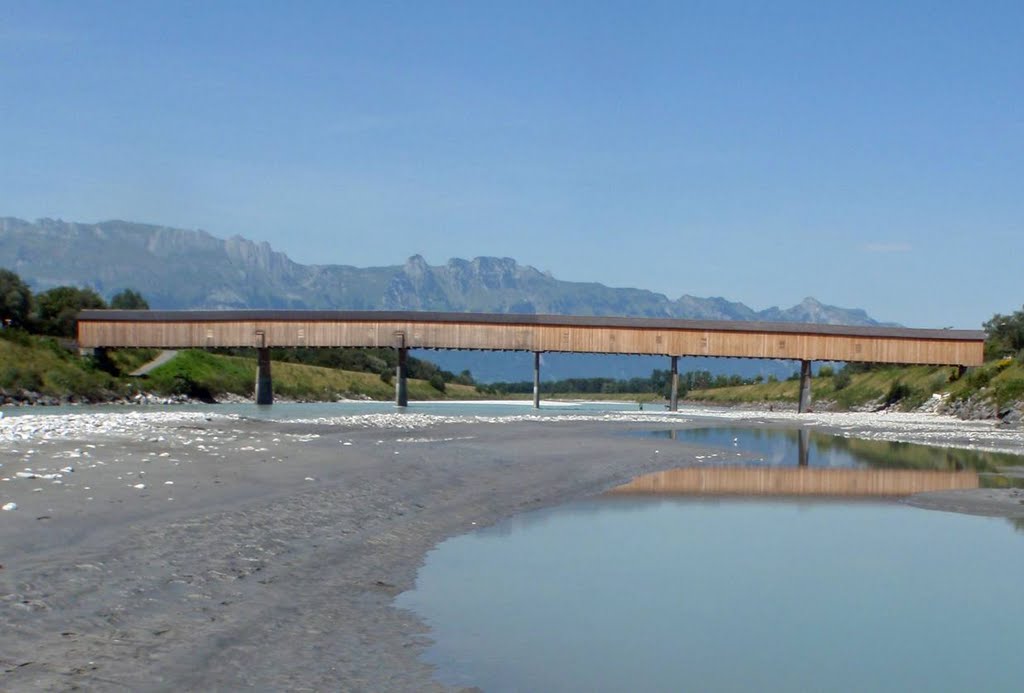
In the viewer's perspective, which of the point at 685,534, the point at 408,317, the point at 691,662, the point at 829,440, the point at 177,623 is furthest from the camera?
the point at 408,317

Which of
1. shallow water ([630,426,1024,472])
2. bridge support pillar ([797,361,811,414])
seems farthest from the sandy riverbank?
bridge support pillar ([797,361,811,414])

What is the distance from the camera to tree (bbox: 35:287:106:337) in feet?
283

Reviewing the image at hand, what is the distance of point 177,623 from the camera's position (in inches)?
339

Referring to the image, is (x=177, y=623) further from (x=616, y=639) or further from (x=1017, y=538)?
(x=1017, y=538)

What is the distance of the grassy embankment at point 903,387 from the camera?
61000 millimetres

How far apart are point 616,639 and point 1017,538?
9.85 m

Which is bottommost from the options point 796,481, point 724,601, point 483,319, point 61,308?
A: point 796,481

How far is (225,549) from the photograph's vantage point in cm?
1158

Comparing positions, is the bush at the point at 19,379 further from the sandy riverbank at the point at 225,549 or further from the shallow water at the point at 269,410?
the sandy riverbank at the point at 225,549

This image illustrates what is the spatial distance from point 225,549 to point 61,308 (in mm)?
86682

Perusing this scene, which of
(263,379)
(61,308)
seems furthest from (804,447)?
(61,308)

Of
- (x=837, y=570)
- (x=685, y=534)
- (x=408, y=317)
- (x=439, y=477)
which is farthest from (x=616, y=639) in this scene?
(x=408, y=317)

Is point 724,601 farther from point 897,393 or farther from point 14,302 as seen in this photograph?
point 14,302

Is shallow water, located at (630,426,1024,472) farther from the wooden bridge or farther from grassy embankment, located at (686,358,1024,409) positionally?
the wooden bridge
